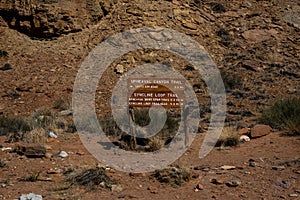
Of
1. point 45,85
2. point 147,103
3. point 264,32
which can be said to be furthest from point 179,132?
point 264,32

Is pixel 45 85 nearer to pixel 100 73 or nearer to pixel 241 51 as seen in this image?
pixel 100 73

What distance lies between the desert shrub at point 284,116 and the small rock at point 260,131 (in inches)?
12.6

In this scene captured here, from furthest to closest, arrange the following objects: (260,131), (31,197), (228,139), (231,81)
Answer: (231,81), (260,131), (228,139), (31,197)

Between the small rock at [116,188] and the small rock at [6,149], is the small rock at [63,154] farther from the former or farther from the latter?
the small rock at [116,188]

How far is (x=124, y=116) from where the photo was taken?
10820 millimetres

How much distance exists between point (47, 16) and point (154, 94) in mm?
9025

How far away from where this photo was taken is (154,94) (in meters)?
8.10

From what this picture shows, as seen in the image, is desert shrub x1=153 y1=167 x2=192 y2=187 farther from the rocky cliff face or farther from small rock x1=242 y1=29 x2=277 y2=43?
small rock x1=242 y1=29 x2=277 y2=43

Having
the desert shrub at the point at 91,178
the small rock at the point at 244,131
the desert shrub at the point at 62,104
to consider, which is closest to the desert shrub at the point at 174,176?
the desert shrub at the point at 91,178

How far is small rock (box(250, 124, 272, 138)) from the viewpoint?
8766 mm

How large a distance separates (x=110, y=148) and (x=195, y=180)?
2.40 meters

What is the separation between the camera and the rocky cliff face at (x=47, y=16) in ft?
51.7

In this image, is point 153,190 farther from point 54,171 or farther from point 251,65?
point 251,65

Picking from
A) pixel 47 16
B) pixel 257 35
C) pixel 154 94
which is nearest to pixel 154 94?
pixel 154 94
